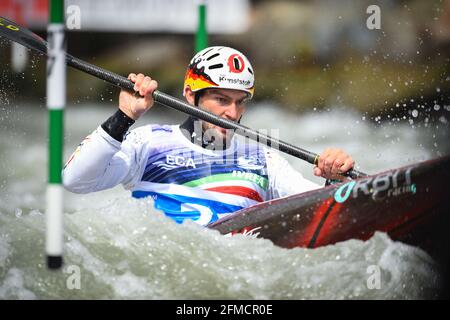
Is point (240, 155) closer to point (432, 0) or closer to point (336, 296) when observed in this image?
point (336, 296)

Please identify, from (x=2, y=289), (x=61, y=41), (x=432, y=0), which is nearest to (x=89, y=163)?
(x=2, y=289)

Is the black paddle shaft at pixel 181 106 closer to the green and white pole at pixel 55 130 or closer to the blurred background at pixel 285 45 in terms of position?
the green and white pole at pixel 55 130

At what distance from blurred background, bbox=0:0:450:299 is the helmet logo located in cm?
80

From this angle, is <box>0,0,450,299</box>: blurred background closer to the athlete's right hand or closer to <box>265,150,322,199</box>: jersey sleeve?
the athlete's right hand

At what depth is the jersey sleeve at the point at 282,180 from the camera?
3.95 m

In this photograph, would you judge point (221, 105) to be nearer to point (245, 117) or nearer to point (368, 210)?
point (368, 210)

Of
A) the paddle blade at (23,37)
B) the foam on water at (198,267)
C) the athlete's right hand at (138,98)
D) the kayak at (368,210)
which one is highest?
the paddle blade at (23,37)

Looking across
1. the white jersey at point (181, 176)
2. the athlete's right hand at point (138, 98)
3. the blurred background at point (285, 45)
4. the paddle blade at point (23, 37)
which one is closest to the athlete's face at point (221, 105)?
the white jersey at point (181, 176)

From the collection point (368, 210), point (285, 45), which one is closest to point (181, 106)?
point (368, 210)

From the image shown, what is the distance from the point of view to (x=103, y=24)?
6.05 m

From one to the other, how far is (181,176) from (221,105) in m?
0.39

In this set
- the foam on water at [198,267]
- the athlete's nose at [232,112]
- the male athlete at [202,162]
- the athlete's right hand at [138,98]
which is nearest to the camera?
the foam on water at [198,267]

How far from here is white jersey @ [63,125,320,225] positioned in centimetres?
363
